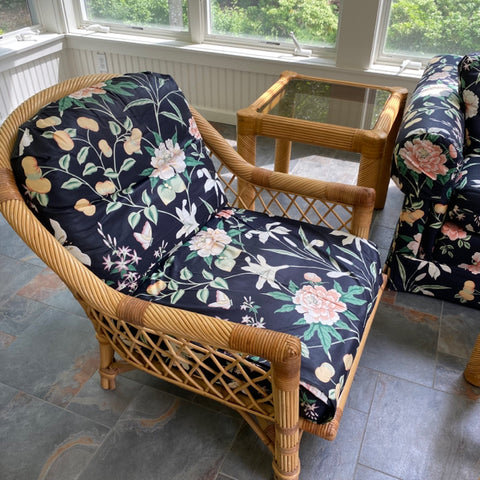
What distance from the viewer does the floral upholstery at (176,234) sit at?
1148mm

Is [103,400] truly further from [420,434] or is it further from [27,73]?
[27,73]

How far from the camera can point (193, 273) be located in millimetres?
1311

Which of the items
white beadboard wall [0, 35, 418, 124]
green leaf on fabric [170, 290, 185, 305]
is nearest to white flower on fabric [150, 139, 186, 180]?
green leaf on fabric [170, 290, 185, 305]

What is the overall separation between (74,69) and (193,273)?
8.52 ft

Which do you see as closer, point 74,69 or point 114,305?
point 114,305

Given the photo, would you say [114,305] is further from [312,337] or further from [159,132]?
[159,132]

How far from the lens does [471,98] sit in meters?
1.89

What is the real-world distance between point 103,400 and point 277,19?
2.35 meters

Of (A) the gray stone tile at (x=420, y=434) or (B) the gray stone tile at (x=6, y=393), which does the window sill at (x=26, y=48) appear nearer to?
(B) the gray stone tile at (x=6, y=393)

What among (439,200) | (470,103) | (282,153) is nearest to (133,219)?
(439,200)

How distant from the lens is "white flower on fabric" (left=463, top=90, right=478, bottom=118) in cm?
188

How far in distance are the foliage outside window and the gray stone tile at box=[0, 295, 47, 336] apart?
2059 millimetres

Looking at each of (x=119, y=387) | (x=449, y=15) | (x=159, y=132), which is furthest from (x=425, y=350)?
(x=449, y=15)

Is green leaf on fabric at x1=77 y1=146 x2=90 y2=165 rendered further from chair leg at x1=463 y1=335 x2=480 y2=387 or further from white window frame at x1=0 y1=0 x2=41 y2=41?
white window frame at x1=0 y1=0 x2=41 y2=41
